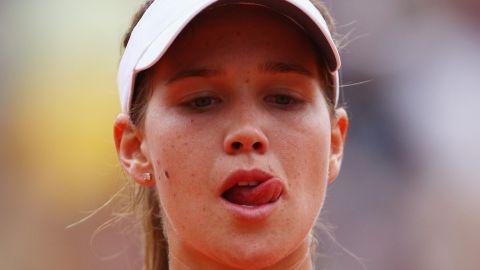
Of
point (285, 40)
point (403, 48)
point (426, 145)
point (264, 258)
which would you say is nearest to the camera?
point (264, 258)

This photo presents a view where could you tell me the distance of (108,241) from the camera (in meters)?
4.20

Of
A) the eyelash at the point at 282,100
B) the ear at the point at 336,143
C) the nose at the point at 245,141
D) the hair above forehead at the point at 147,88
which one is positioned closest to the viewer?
the nose at the point at 245,141

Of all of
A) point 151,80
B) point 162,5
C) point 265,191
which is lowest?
point 265,191

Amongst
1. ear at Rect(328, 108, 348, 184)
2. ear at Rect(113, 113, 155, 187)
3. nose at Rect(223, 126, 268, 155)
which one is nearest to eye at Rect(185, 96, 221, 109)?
nose at Rect(223, 126, 268, 155)

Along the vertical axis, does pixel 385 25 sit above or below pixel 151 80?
below

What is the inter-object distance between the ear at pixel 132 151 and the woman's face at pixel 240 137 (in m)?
0.10

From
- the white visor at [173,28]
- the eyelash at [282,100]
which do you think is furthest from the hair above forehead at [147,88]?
the eyelash at [282,100]

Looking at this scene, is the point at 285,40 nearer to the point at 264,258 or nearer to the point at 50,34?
the point at 264,258

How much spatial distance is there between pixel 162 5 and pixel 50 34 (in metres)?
2.92

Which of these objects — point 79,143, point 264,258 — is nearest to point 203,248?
point 264,258

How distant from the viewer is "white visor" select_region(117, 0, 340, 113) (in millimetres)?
1711

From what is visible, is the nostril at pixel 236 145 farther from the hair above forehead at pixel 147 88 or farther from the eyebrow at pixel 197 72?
the hair above forehead at pixel 147 88

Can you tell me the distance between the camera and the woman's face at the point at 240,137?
1651mm

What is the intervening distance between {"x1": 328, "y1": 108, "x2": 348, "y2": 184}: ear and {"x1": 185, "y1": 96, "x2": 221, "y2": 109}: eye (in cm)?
39
